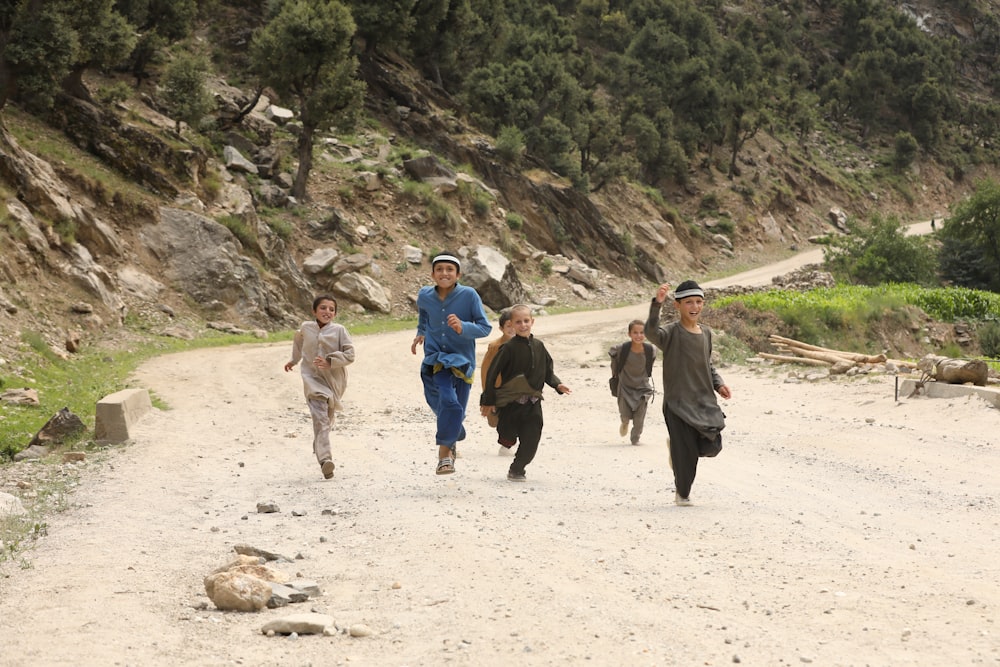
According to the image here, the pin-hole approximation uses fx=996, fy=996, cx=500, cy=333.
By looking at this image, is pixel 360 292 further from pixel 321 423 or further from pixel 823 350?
pixel 321 423

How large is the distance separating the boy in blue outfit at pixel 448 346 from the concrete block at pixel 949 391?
8.71 m

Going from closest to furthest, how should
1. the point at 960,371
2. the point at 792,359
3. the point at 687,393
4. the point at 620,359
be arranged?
the point at 687,393
the point at 620,359
the point at 960,371
the point at 792,359

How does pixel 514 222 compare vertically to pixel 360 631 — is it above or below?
above

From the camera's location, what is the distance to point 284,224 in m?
29.6

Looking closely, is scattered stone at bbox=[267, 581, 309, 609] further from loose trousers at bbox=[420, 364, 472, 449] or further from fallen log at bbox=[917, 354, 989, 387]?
fallen log at bbox=[917, 354, 989, 387]

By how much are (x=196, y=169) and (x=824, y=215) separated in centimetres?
5074

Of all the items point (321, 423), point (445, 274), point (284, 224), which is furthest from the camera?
point (284, 224)

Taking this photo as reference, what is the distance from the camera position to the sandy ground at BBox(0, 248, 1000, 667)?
454 centimetres

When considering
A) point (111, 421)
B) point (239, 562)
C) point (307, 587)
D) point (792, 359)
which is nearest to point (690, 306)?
point (307, 587)

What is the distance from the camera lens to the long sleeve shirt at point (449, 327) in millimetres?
8875

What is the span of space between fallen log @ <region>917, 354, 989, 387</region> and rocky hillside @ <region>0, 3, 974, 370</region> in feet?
46.0

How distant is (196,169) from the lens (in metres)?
27.9

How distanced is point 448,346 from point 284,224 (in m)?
21.8

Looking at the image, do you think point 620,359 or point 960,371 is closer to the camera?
point 620,359
